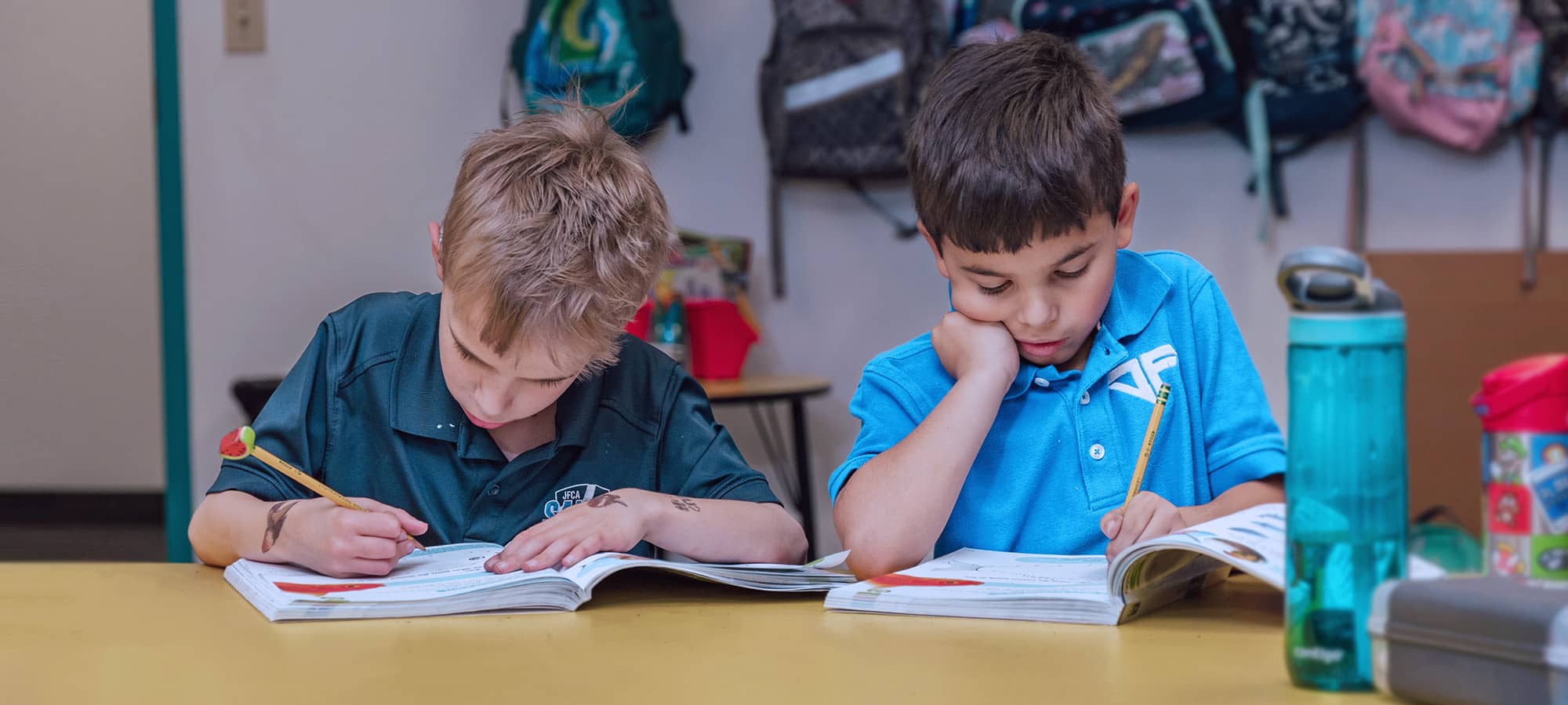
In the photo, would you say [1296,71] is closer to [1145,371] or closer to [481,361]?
[1145,371]

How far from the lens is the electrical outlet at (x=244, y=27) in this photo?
3.03 meters

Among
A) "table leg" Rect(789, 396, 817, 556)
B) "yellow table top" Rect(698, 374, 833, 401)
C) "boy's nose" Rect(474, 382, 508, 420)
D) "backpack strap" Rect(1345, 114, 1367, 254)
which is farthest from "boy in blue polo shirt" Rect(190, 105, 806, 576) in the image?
"backpack strap" Rect(1345, 114, 1367, 254)

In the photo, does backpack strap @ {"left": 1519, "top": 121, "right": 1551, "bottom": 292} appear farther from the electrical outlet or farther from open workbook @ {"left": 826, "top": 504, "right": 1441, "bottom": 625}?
the electrical outlet

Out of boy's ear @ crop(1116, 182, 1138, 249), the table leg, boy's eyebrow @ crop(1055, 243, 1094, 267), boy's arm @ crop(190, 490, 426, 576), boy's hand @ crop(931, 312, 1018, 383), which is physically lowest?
the table leg

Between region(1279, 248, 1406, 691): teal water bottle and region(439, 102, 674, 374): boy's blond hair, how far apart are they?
1.86 ft

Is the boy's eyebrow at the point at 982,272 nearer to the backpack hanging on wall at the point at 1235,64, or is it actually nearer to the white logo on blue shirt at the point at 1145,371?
the white logo on blue shirt at the point at 1145,371

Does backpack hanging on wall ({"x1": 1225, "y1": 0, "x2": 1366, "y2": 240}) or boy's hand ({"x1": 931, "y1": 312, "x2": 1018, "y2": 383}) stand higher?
backpack hanging on wall ({"x1": 1225, "y1": 0, "x2": 1366, "y2": 240})

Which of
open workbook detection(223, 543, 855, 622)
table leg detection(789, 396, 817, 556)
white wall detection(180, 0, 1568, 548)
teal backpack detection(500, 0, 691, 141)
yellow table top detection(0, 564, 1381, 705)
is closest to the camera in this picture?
yellow table top detection(0, 564, 1381, 705)

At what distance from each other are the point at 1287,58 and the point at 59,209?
7.30 ft

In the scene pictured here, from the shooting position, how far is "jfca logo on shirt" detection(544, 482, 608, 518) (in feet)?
3.66

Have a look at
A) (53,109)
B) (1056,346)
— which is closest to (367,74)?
(53,109)

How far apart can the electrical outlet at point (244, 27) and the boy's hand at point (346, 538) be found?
2416 mm

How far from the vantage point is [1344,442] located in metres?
0.55

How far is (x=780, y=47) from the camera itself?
9.32ft
